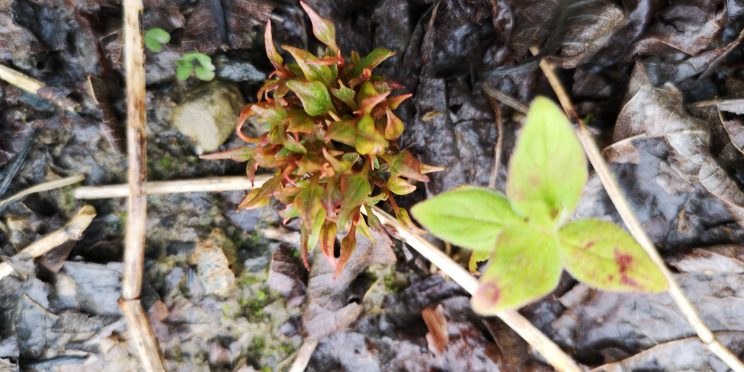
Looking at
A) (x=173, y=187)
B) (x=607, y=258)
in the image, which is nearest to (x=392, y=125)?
(x=607, y=258)

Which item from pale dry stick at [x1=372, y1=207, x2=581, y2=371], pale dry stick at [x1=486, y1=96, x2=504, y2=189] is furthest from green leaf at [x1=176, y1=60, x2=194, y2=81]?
pale dry stick at [x1=486, y1=96, x2=504, y2=189]

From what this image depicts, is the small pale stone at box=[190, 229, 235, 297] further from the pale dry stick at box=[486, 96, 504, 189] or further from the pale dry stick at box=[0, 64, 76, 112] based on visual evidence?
the pale dry stick at box=[486, 96, 504, 189]

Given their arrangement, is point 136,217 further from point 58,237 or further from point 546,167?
point 546,167

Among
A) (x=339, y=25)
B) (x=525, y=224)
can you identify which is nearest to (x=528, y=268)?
(x=525, y=224)

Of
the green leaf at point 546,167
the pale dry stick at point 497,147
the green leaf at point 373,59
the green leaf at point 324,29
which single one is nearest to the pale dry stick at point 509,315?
the pale dry stick at point 497,147

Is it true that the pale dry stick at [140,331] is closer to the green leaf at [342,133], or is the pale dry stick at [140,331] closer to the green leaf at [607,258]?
the green leaf at [342,133]

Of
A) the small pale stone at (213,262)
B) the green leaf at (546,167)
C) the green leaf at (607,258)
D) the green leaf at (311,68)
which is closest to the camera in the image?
the green leaf at (546,167)
